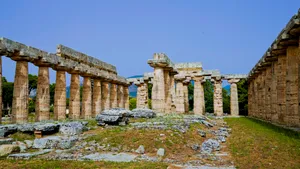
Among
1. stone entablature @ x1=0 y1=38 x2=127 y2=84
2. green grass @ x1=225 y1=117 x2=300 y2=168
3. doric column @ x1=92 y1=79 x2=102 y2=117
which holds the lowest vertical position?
green grass @ x1=225 y1=117 x2=300 y2=168

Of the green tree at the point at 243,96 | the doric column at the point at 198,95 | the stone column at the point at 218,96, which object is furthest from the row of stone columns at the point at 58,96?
the green tree at the point at 243,96

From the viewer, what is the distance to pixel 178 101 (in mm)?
36812

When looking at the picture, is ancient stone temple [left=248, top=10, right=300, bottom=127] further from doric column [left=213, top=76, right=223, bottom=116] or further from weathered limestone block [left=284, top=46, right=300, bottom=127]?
doric column [left=213, top=76, right=223, bottom=116]

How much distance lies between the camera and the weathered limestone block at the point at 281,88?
20542 mm

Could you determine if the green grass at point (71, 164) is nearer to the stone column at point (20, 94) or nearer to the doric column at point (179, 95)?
the stone column at point (20, 94)

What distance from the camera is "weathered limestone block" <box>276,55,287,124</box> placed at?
2054 cm

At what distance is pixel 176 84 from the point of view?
38.8 m

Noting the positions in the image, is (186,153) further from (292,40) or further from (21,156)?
(292,40)

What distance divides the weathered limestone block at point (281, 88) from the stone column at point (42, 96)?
2031 cm

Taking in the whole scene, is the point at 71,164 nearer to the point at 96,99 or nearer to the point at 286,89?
the point at 286,89

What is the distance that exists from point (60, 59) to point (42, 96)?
4078mm

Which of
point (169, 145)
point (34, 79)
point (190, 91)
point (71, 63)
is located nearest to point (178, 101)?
point (71, 63)

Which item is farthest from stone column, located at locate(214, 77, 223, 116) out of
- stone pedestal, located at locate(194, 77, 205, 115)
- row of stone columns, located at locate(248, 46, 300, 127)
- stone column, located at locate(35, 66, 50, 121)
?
stone column, located at locate(35, 66, 50, 121)

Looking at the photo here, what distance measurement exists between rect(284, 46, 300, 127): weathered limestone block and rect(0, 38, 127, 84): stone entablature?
787 inches
